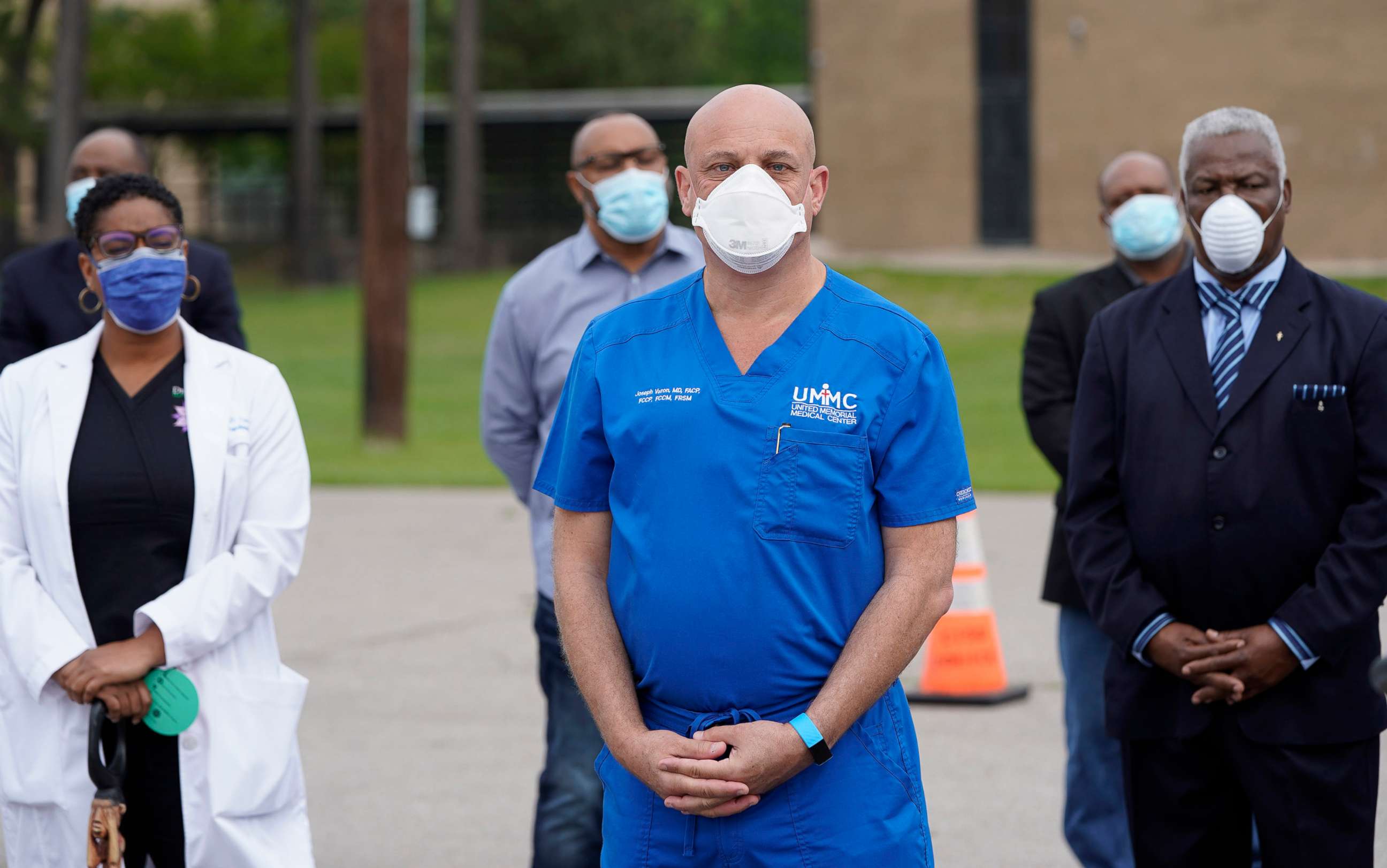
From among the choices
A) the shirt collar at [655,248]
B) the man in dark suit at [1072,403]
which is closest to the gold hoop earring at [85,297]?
the shirt collar at [655,248]

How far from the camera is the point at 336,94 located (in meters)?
57.5

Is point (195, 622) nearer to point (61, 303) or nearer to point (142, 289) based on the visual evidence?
point (142, 289)

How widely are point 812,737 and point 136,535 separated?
187 centimetres

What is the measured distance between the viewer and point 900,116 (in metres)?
38.0

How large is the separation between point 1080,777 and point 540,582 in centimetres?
172

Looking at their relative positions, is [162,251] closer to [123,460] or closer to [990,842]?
[123,460]

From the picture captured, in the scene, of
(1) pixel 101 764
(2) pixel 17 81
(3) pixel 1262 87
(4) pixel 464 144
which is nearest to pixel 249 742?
(1) pixel 101 764

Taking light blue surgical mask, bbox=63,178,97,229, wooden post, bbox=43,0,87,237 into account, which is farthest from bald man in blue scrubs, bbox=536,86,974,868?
wooden post, bbox=43,0,87,237

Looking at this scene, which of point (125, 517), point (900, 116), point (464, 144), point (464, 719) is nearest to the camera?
point (125, 517)

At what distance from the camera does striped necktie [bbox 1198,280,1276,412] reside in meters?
3.76

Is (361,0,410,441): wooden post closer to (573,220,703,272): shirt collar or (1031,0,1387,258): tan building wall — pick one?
(573,220,703,272): shirt collar

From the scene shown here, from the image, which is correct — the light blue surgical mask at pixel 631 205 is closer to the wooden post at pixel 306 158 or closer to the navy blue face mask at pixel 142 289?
the navy blue face mask at pixel 142 289

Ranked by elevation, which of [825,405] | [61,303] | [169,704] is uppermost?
[61,303]

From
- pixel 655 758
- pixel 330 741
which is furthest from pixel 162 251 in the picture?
pixel 330 741
